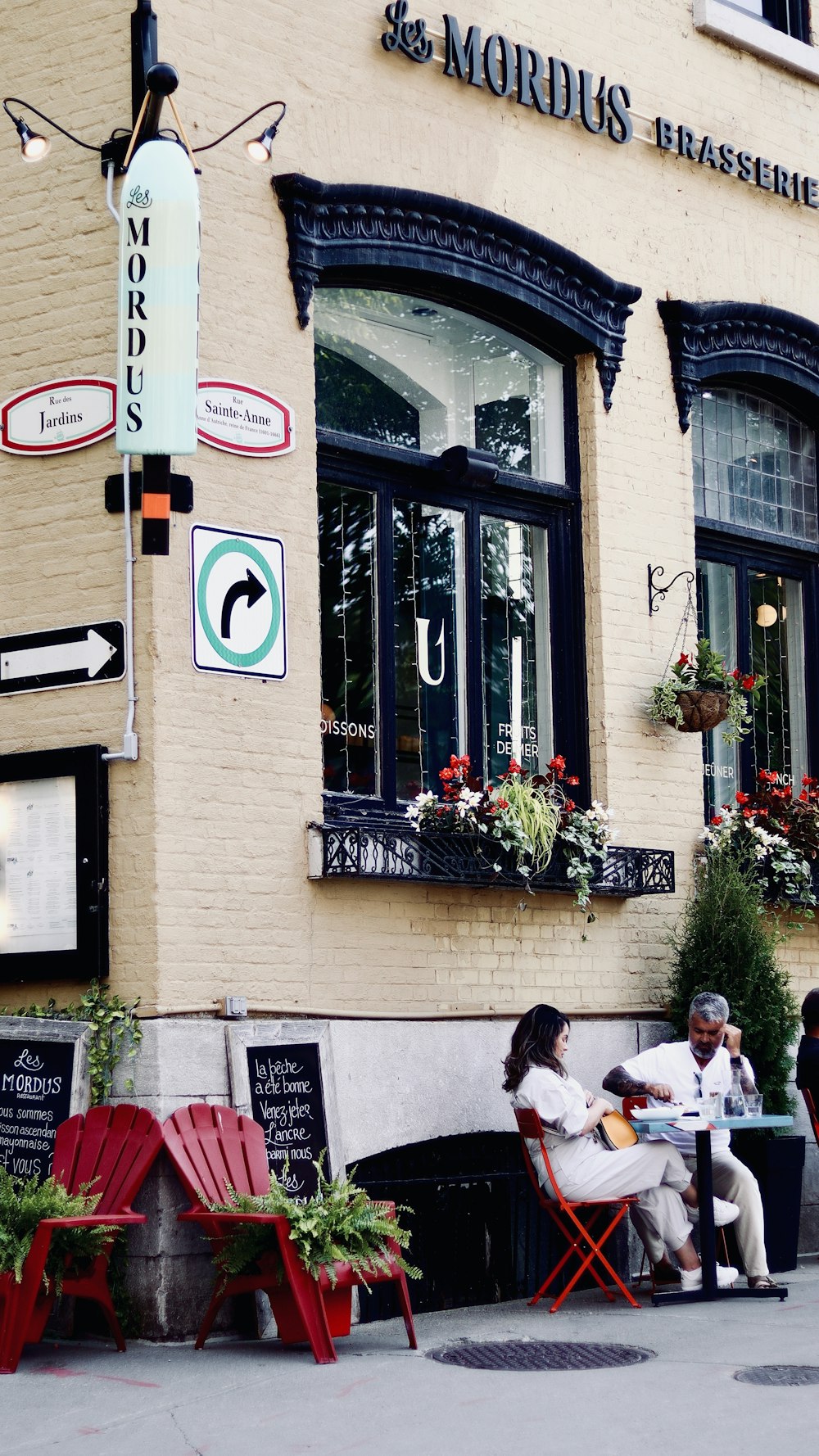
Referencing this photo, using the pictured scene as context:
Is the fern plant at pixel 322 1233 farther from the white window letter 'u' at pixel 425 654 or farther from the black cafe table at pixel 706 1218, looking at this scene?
the white window letter 'u' at pixel 425 654

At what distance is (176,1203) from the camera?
25.5ft

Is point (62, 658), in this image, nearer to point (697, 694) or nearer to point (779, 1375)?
point (697, 694)

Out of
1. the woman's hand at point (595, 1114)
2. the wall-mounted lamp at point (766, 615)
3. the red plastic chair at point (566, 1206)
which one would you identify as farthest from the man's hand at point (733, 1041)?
the wall-mounted lamp at point (766, 615)

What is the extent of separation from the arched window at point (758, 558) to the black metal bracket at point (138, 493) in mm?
4055

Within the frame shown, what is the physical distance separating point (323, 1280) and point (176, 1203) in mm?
874

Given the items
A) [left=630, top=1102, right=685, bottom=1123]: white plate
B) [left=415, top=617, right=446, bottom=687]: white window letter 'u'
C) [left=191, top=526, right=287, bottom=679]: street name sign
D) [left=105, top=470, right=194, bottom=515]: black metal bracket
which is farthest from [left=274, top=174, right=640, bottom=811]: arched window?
[left=630, top=1102, right=685, bottom=1123]: white plate

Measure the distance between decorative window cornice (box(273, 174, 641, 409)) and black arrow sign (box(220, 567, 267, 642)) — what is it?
51.0 inches

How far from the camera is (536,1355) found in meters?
7.36

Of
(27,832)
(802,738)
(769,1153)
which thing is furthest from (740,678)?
(27,832)

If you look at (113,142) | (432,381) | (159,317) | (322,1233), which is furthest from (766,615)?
(322,1233)

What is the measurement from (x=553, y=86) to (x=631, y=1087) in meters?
5.28

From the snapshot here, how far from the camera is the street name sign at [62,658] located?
27.0ft

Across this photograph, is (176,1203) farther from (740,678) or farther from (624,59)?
(624,59)

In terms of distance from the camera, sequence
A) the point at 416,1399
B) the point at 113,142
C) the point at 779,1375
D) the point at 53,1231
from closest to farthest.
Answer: the point at 416,1399, the point at 779,1375, the point at 53,1231, the point at 113,142
